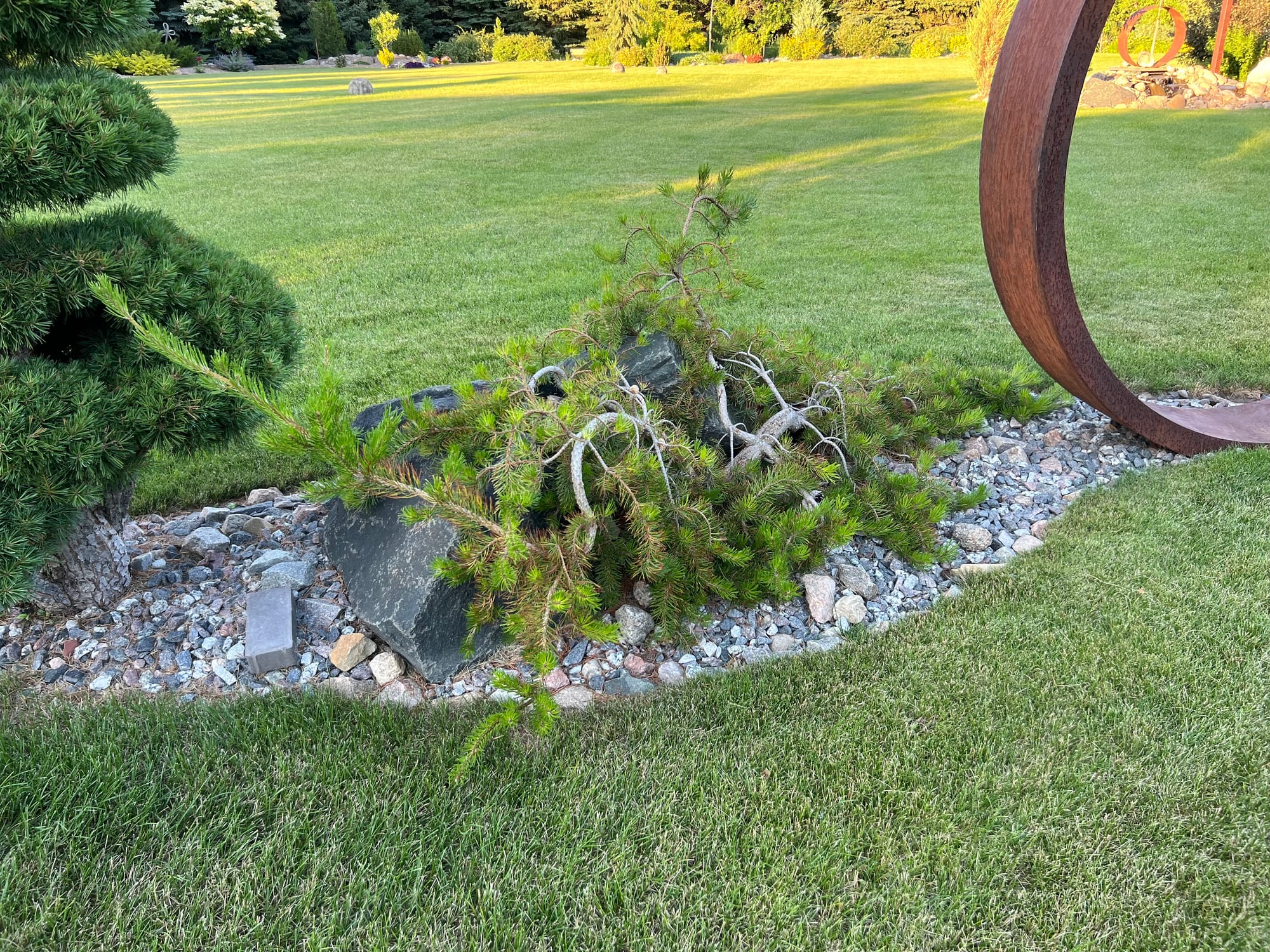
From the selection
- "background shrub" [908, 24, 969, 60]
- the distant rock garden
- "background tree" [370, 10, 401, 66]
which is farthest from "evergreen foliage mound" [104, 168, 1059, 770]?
"background tree" [370, 10, 401, 66]

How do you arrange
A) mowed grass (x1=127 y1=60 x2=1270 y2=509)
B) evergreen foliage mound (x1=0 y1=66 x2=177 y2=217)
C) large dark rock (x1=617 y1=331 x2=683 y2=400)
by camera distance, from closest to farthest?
1. evergreen foliage mound (x1=0 y1=66 x2=177 y2=217)
2. large dark rock (x1=617 y1=331 x2=683 y2=400)
3. mowed grass (x1=127 y1=60 x2=1270 y2=509)

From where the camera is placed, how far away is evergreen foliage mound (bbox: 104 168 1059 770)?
6.25 feet

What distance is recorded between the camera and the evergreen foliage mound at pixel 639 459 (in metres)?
1.91

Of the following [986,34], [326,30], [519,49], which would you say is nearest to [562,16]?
[519,49]

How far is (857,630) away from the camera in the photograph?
235 cm

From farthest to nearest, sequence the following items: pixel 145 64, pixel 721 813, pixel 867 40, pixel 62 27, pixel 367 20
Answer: pixel 367 20 < pixel 867 40 < pixel 145 64 < pixel 62 27 < pixel 721 813

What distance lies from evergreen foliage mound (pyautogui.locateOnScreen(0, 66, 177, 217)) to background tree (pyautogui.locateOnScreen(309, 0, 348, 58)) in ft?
128

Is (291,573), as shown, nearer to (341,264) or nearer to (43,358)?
(43,358)

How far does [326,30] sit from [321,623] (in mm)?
39577

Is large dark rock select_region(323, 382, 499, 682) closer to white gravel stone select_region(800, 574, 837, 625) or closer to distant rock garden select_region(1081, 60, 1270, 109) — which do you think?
white gravel stone select_region(800, 574, 837, 625)

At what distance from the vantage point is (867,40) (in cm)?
3203

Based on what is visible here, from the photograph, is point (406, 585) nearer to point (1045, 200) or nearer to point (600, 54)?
point (1045, 200)

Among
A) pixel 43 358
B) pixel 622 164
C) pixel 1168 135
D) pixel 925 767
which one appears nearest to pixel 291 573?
pixel 43 358

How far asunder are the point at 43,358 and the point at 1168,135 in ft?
49.0
